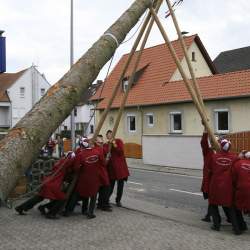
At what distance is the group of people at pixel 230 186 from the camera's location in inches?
328

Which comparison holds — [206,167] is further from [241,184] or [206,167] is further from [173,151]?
[173,151]

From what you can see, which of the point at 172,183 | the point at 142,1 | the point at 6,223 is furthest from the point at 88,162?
the point at 172,183

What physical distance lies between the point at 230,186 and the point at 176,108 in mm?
21975

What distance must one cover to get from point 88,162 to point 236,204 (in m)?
2.88

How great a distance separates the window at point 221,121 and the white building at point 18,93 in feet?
140

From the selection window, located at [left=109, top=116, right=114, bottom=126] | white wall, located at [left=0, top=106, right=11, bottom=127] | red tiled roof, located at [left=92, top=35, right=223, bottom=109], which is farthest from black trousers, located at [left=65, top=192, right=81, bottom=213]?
white wall, located at [left=0, top=106, right=11, bottom=127]

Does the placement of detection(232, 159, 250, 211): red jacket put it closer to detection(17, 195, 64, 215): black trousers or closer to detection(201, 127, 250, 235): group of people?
detection(201, 127, 250, 235): group of people

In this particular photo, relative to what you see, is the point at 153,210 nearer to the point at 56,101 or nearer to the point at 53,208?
the point at 53,208

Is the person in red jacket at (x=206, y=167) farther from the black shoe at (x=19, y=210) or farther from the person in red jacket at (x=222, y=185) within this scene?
the black shoe at (x=19, y=210)

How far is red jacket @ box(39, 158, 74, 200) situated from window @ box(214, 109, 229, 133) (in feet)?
60.6

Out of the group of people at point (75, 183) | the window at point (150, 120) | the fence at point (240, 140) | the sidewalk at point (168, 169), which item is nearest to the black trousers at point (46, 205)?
the group of people at point (75, 183)

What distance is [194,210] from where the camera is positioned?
1102cm

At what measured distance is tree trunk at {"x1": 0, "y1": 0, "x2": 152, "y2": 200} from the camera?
247 cm

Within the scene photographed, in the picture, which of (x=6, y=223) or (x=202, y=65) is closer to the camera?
(x=6, y=223)
